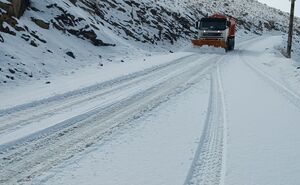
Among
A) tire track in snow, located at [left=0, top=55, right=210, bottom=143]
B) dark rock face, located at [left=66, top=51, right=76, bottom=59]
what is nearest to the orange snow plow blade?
dark rock face, located at [left=66, top=51, right=76, bottom=59]

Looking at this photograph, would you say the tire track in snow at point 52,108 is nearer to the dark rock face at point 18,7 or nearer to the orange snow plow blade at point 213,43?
the dark rock face at point 18,7

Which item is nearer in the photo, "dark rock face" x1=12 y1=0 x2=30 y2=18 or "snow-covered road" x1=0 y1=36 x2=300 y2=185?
"snow-covered road" x1=0 y1=36 x2=300 y2=185

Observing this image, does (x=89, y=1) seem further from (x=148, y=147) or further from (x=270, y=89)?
(x=148, y=147)

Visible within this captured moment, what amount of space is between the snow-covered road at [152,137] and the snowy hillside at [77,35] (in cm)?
358

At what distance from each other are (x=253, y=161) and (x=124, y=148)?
6.43 ft

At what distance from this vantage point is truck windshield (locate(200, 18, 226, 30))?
96.7 ft

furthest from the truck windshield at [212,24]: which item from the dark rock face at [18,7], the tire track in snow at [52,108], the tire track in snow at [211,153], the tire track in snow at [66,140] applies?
the tire track in snow at [211,153]

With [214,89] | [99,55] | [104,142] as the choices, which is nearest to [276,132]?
[104,142]

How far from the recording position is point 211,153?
653cm

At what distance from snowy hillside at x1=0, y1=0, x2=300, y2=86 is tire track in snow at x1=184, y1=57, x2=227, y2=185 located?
20.9ft

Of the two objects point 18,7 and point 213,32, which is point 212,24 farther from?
point 18,7

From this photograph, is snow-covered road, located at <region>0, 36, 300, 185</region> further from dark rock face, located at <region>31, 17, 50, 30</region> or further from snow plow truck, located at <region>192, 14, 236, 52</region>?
snow plow truck, located at <region>192, 14, 236, 52</region>

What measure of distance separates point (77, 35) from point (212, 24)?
40.8ft

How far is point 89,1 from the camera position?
25.8 m
